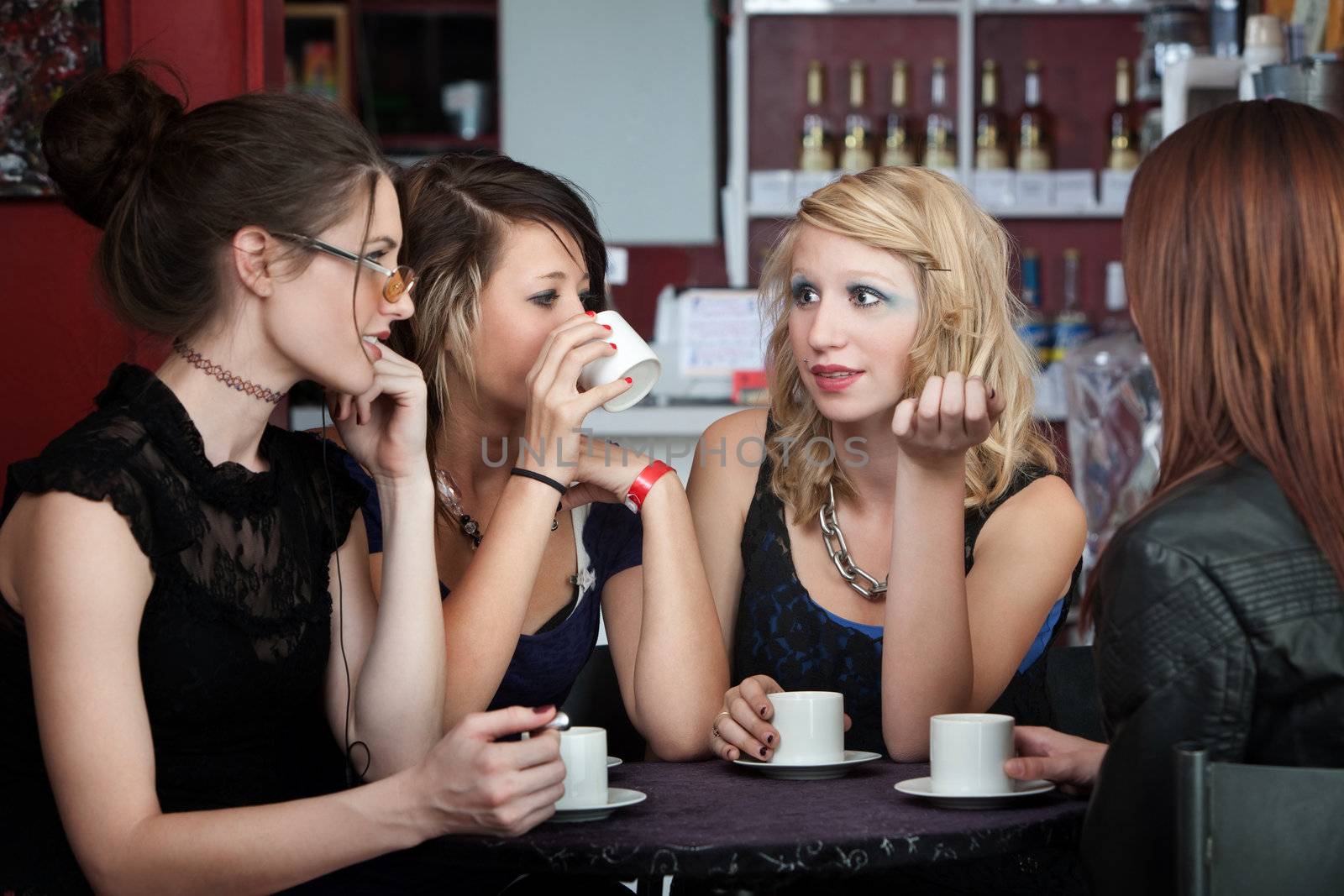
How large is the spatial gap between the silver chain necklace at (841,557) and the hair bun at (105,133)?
92cm

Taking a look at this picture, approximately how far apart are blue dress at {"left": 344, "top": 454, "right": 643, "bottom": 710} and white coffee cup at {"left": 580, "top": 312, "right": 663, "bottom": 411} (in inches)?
8.2

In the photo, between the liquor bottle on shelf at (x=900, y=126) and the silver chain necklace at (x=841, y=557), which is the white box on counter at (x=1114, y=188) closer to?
the liquor bottle on shelf at (x=900, y=126)

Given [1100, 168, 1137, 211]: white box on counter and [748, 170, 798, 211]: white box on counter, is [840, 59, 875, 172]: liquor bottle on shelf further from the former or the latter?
[1100, 168, 1137, 211]: white box on counter

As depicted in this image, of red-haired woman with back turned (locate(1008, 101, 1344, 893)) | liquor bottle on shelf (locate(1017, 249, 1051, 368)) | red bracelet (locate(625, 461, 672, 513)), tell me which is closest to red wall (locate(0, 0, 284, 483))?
red bracelet (locate(625, 461, 672, 513))

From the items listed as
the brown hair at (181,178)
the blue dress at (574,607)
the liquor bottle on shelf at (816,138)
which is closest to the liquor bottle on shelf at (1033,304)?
the liquor bottle on shelf at (816,138)

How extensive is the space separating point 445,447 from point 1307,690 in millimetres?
1148

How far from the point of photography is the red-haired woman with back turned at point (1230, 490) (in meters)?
1.01

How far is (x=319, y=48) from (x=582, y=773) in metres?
4.97

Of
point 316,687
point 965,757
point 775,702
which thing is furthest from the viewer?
point 316,687

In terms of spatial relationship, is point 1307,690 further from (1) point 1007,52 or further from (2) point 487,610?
(1) point 1007,52

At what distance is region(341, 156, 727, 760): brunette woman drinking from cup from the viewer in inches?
63.0

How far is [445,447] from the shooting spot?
1.86 metres

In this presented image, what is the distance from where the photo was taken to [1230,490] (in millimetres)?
1055

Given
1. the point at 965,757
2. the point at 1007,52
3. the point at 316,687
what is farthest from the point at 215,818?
the point at 1007,52
